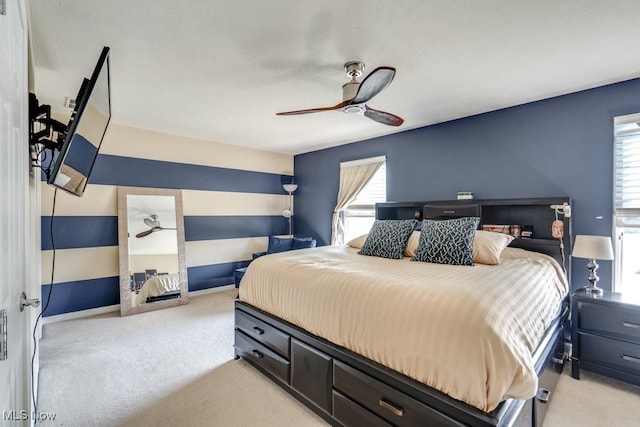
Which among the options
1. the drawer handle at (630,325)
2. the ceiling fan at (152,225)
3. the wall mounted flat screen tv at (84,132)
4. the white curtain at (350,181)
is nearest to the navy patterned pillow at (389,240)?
the white curtain at (350,181)

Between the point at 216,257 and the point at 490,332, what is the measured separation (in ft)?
14.8

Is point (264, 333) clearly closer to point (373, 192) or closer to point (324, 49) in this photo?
point (324, 49)

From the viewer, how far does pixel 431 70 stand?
8.22ft

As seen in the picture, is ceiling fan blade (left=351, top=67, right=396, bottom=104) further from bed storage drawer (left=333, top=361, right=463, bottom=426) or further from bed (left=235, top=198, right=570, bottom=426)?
bed storage drawer (left=333, top=361, right=463, bottom=426)

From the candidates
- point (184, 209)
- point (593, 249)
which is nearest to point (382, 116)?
point (593, 249)

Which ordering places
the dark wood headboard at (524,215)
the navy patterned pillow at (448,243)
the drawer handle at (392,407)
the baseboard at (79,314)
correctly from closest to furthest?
the drawer handle at (392,407) → the navy patterned pillow at (448,243) → the dark wood headboard at (524,215) → the baseboard at (79,314)

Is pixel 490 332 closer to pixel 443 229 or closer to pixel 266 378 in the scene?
pixel 443 229

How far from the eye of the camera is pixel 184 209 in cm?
470

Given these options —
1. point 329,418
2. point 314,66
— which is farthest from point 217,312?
point 314,66

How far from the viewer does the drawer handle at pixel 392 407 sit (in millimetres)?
1553

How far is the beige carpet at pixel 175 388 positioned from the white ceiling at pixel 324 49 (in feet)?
8.46

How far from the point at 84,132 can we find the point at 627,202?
4392mm

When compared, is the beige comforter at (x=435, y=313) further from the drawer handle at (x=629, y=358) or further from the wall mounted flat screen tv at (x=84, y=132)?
the wall mounted flat screen tv at (x=84, y=132)

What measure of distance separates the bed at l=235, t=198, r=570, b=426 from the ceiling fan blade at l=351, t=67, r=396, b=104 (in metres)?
1.31
